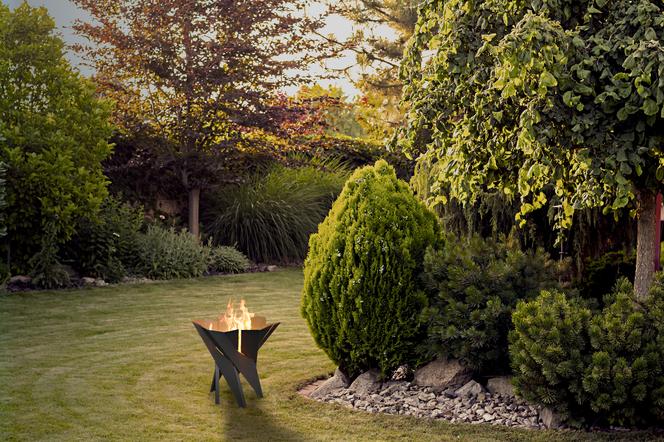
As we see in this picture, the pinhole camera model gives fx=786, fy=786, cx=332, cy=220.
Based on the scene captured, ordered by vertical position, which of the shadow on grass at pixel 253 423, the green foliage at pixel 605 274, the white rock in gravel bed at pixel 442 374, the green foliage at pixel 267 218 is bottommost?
the shadow on grass at pixel 253 423

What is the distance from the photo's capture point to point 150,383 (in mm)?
5406

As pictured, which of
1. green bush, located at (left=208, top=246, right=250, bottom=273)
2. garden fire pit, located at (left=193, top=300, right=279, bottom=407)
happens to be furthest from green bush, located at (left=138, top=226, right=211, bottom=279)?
garden fire pit, located at (left=193, top=300, right=279, bottom=407)

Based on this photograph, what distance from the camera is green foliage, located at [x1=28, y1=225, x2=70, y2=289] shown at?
31.9ft

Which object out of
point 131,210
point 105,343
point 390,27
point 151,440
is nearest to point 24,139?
point 131,210

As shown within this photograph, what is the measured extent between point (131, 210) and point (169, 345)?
20.4 feet

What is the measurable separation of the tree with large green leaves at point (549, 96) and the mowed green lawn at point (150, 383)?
149 cm

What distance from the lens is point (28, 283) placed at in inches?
388

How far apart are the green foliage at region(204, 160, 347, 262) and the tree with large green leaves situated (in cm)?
782

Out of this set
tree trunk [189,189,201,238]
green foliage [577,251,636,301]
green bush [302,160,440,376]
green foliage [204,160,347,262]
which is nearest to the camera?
green bush [302,160,440,376]

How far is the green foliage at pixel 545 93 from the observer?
153 inches

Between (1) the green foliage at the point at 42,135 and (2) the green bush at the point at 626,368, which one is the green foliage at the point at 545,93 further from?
(1) the green foliage at the point at 42,135

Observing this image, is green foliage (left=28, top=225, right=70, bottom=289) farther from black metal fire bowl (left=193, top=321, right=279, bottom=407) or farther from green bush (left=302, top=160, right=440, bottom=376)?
green bush (left=302, top=160, right=440, bottom=376)

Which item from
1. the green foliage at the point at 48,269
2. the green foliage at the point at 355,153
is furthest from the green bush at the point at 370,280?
the green foliage at the point at 355,153

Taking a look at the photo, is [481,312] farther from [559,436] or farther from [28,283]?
[28,283]
